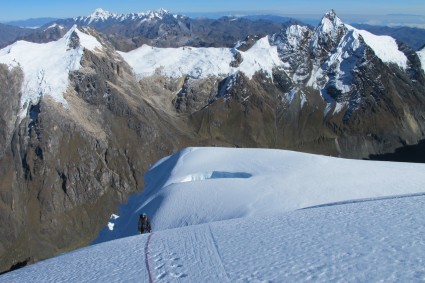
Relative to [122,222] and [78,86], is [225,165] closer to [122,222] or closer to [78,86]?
[122,222]

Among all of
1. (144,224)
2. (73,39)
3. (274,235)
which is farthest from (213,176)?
(73,39)

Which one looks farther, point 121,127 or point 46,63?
point 46,63

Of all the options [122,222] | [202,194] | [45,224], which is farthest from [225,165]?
[45,224]

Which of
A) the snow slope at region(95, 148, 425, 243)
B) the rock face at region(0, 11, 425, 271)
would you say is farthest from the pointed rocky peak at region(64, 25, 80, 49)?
the snow slope at region(95, 148, 425, 243)

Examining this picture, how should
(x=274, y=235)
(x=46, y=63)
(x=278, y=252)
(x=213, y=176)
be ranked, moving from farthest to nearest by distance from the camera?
1. (x=46, y=63)
2. (x=213, y=176)
3. (x=274, y=235)
4. (x=278, y=252)

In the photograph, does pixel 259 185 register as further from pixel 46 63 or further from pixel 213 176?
pixel 46 63

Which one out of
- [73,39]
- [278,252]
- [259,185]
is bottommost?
[259,185]
